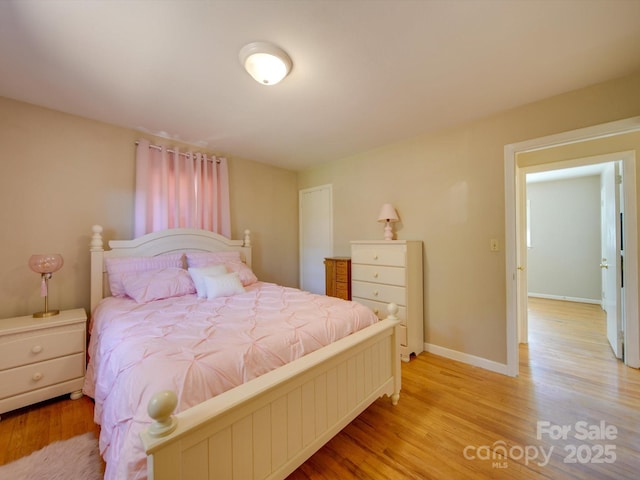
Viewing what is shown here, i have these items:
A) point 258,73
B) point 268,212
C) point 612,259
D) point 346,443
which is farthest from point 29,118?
point 612,259

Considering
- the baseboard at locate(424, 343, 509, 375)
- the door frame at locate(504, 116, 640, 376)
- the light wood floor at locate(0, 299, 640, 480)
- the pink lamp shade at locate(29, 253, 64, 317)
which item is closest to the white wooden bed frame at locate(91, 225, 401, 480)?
the light wood floor at locate(0, 299, 640, 480)

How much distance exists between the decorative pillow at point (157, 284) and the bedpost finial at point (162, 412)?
5.38 feet

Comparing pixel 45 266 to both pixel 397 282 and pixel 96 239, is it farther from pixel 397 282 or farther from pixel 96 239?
pixel 397 282

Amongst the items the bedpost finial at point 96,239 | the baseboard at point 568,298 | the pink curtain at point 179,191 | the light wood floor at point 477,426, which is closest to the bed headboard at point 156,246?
the bedpost finial at point 96,239

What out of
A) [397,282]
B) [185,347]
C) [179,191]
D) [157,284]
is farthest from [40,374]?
[397,282]

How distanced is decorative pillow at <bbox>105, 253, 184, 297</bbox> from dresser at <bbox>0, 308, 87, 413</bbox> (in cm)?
31

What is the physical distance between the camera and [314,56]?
164 centimetres

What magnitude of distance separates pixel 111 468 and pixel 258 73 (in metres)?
2.07

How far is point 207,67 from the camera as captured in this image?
5.73 feet

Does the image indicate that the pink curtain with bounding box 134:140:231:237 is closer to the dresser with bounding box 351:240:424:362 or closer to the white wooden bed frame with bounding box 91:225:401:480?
the dresser with bounding box 351:240:424:362

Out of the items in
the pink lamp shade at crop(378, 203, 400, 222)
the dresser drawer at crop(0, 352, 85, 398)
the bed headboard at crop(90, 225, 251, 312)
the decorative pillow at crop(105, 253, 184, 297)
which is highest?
the pink lamp shade at crop(378, 203, 400, 222)

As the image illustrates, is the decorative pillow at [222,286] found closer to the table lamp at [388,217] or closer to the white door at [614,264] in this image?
the table lamp at [388,217]

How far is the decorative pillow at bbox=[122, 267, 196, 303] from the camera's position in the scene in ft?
7.24

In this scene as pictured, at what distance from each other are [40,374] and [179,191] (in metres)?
1.94
